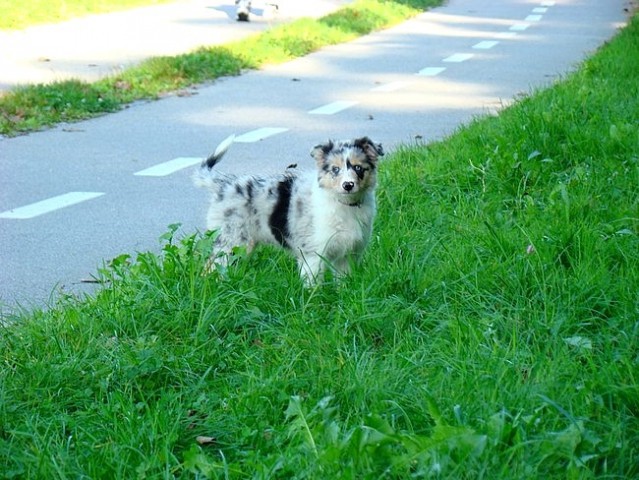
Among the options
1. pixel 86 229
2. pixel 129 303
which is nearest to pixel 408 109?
pixel 86 229

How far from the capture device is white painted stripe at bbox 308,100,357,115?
12.1 meters

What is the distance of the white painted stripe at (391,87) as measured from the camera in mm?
13930

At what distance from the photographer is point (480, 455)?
3379 mm

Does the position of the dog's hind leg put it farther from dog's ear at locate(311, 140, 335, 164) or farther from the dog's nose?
dog's ear at locate(311, 140, 335, 164)

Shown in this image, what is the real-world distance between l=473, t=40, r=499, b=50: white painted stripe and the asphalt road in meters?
0.02

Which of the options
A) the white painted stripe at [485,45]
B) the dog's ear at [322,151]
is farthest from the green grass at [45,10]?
the dog's ear at [322,151]

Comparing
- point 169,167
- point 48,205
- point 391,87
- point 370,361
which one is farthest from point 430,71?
point 370,361

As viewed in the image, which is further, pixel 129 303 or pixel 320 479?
pixel 129 303

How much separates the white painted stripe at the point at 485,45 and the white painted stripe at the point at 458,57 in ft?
3.28

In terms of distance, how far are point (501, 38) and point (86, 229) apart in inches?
555

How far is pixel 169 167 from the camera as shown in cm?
945

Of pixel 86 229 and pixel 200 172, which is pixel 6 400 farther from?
pixel 86 229

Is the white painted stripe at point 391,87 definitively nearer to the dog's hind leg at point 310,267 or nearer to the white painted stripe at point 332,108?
the white painted stripe at point 332,108

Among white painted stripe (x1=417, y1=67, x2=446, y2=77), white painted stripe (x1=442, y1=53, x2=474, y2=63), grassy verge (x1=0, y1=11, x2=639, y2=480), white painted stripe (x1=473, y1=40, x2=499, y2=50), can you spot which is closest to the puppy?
grassy verge (x1=0, y1=11, x2=639, y2=480)
